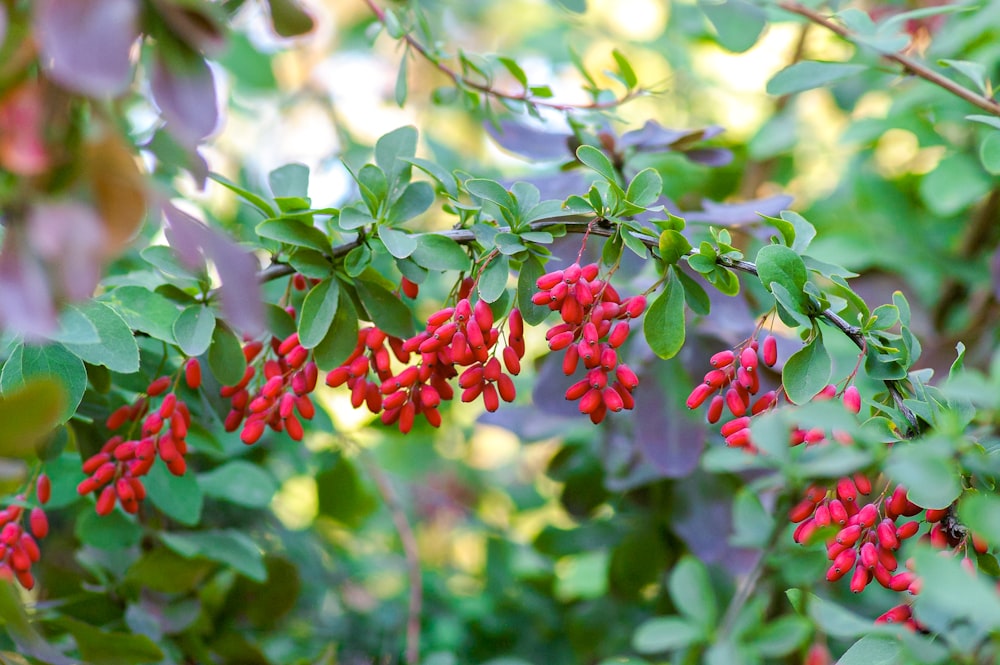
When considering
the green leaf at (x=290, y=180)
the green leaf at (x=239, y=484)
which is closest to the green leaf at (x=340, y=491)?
the green leaf at (x=239, y=484)

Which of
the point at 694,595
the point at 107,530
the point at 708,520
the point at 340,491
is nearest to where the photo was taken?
the point at 694,595

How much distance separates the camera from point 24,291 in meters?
0.30

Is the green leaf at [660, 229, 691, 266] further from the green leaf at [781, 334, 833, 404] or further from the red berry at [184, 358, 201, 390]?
the red berry at [184, 358, 201, 390]

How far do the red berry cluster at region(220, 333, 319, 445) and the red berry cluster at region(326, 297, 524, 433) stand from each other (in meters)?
0.02

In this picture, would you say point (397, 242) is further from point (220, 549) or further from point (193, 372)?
point (220, 549)

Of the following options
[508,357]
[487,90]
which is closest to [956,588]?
[508,357]

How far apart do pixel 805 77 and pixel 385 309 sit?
37 centimetres

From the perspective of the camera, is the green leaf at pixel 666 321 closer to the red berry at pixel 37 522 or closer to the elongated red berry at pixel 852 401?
the elongated red berry at pixel 852 401

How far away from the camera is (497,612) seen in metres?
1.02

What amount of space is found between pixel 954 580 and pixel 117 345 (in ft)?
1.46

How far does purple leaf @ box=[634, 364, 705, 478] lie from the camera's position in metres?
0.75

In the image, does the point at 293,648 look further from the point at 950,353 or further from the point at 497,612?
the point at 950,353

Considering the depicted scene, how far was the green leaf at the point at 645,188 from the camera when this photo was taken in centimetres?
52

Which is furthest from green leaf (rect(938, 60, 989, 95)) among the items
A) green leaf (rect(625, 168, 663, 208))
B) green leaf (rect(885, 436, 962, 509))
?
green leaf (rect(885, 436, 962, 509))
